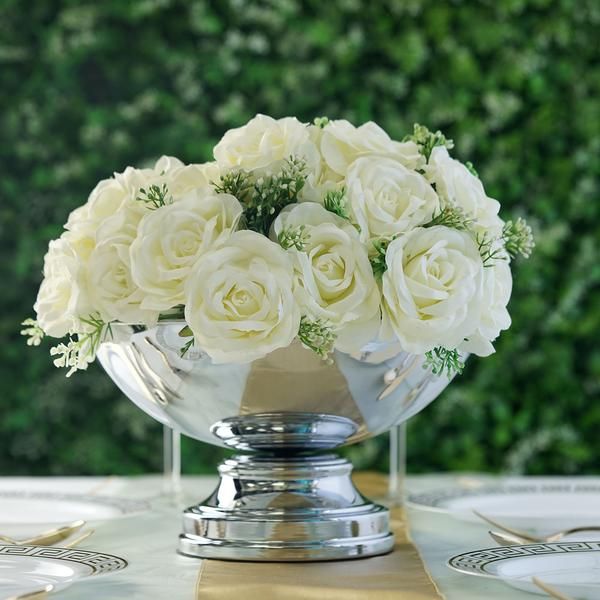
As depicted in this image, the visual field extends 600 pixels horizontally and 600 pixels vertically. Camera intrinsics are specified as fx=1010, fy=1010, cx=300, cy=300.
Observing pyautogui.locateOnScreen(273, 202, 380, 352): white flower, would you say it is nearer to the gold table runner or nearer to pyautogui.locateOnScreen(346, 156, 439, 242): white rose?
pyautogui.locateOnScreen(346, 156, 439, 242): white rose

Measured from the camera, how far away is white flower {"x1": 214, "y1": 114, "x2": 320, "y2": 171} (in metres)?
0.83

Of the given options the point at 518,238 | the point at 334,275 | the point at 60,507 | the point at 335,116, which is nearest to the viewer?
the point at 334,275

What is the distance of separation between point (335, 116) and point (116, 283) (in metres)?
1.72

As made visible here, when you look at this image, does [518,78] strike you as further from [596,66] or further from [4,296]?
[4,296]

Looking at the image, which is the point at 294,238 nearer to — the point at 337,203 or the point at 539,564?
the point at 337,203

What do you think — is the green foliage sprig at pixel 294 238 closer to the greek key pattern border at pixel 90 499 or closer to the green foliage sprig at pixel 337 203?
the green foliage sprig at pixel 337 203

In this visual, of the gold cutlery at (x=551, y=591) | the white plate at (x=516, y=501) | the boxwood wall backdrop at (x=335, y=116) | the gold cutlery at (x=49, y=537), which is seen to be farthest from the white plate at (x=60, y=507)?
the boxwood wall backdrop at (x=335, y=116)

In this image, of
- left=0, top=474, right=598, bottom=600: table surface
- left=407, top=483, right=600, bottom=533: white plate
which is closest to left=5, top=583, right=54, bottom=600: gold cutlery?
left=0, top=474, right=598, bottom=600: table surface

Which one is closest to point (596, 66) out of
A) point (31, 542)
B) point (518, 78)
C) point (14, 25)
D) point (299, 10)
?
point (518, 78)

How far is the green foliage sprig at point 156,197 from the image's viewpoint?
82cm

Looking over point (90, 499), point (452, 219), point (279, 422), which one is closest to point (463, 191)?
point (452, 219)

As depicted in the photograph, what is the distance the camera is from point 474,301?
0.81 m

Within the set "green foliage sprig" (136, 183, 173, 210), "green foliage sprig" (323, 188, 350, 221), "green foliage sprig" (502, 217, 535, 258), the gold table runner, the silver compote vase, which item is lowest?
the gold table runner

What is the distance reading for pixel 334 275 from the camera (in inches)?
30.6
